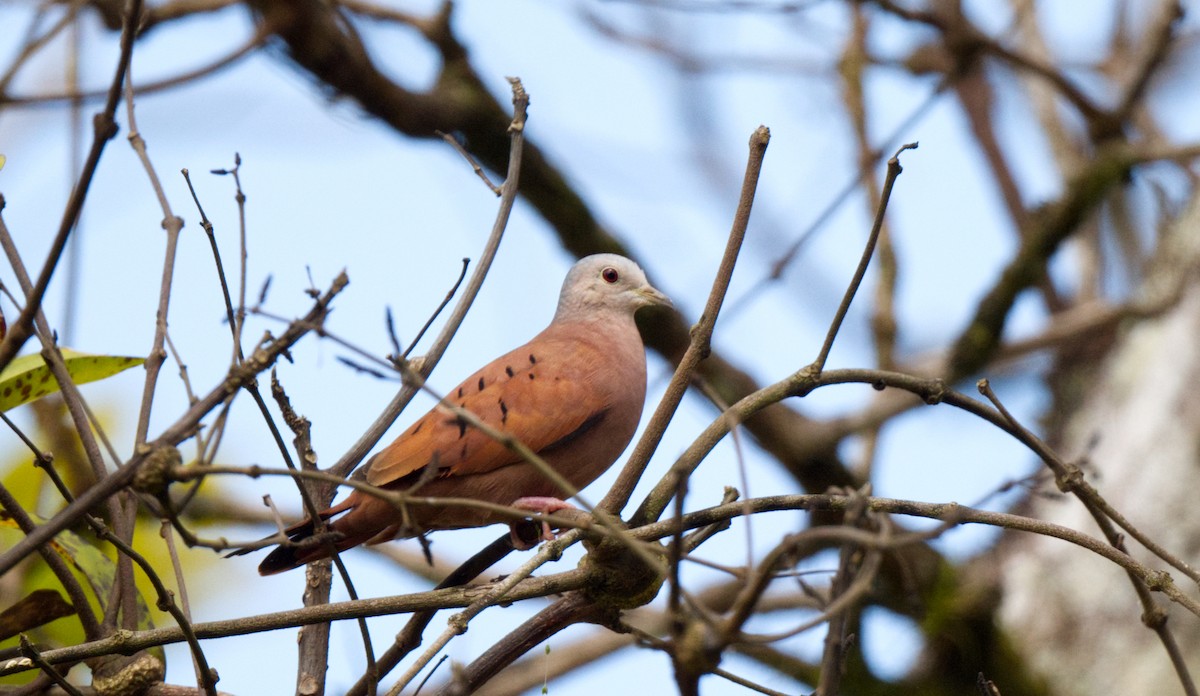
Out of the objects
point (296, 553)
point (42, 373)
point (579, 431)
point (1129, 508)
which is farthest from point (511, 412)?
point (1129, 508)

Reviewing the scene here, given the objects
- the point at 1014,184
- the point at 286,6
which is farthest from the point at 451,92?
the point at 1014,184

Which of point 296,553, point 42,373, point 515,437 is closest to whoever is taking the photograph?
point 42,373

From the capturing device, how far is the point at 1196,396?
7.05m

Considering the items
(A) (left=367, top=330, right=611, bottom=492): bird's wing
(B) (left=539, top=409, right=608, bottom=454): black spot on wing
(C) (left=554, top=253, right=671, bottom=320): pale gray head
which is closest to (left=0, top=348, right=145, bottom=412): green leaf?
(A) (left=367, top=330, right=611, bottom=492): bird's wing

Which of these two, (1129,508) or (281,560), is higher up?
(1129,508)

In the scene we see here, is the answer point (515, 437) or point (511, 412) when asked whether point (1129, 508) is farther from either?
point (515, 437)

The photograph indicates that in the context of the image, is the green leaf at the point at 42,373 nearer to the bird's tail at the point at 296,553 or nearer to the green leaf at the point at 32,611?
the green leaf at the point at 32,611

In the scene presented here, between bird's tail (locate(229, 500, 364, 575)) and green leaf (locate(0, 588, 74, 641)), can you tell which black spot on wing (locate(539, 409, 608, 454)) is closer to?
bird's tail (locate(229, 500, 364, 575))

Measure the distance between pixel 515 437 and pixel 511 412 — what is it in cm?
23

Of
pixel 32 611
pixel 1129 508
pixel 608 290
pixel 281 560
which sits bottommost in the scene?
pixel 32 611

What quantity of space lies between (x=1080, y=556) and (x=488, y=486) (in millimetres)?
4439

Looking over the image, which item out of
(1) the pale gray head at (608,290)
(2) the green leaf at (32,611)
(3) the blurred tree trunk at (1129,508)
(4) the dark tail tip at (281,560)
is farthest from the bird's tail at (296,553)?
(3) the blurred tree trunk at (1129,508)

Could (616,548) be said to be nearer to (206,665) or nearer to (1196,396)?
(206,665)

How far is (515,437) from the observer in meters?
3.66
